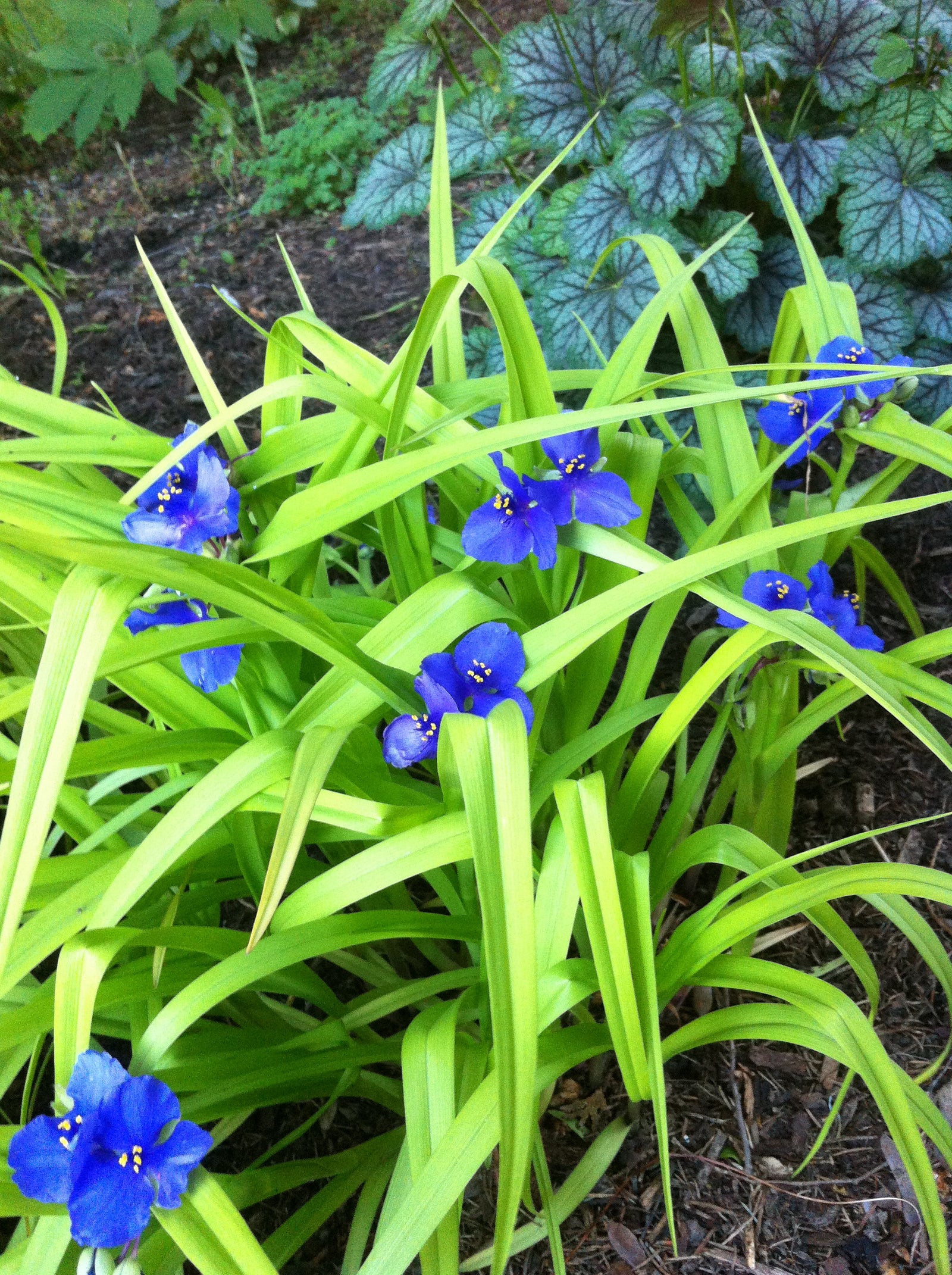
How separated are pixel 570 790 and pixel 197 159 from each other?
3.35 metres

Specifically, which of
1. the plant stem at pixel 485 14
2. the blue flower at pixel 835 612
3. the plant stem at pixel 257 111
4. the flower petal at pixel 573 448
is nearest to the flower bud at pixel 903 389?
the blue flower at pixel 835 612

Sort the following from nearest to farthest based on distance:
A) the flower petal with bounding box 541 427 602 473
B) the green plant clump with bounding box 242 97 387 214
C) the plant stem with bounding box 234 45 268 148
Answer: the flower petal with bounding box 541 427 602 473 → the green plant clump with bounding box 242 97 387 214 → the plant stem with bounding box 234 45 268 148

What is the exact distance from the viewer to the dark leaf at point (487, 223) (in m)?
1.68

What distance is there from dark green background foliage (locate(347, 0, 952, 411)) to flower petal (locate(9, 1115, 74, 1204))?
1357 mm

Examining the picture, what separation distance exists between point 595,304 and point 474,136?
1.46 ft

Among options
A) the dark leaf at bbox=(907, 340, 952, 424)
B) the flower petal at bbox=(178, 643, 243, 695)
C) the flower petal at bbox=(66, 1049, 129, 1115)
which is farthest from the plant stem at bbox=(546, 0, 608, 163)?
the flower petal at bbox=(66, 1049, 129, 1115)

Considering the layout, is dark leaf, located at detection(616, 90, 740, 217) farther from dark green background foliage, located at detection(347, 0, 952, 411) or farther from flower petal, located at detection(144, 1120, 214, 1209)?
flower petal, located at detection(144, 1120, 214, 1209)

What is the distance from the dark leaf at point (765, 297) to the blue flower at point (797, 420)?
69cm

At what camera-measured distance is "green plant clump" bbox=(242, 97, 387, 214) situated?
2.88 metres

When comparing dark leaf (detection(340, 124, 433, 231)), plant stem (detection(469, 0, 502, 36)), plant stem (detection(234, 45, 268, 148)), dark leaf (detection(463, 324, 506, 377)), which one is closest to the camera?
plant stem (detection(469, 0, 502, 36))

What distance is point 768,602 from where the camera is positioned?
937 millimetres

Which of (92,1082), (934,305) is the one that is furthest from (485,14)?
(92,1082)

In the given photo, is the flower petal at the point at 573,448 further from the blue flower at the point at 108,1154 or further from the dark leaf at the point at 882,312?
the dark leaf at the point at 882,312

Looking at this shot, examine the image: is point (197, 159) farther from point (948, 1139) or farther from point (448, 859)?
point (948, 1139)
